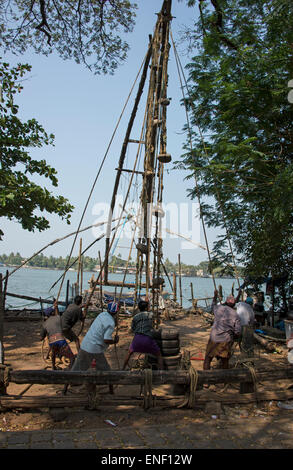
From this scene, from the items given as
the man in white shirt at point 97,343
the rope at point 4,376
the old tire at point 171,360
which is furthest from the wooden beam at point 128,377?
the old tire at point 171,360

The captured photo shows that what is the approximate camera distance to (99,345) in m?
5.56

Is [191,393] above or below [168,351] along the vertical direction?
below

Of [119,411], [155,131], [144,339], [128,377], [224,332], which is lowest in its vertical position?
[119,411]

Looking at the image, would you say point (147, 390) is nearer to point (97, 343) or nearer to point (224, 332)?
point (97, 343)

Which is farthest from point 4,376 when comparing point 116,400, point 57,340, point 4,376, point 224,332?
point 224,332

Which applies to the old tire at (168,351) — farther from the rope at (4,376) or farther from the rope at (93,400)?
the rope at (4,376)

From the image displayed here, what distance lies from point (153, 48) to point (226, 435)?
A: 8.74 meters

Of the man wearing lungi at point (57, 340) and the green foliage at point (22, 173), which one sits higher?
the green foliage at point (22, 173)

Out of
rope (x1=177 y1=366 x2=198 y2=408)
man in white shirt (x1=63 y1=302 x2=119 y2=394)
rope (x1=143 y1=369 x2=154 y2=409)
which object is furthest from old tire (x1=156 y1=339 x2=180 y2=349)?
rope (x1=143 y1=369 x2=154 y2=409)

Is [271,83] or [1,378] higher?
[271,83]

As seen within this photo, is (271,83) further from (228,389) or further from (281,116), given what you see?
(228,389)

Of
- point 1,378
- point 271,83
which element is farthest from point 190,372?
point 271,83

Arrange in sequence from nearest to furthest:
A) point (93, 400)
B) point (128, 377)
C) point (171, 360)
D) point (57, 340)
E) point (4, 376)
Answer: point (4, 376) < point (93, 400) < point (128, 377) < point (171, 360) < point (57, 340)

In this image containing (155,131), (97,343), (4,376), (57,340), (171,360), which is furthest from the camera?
(155,131)
